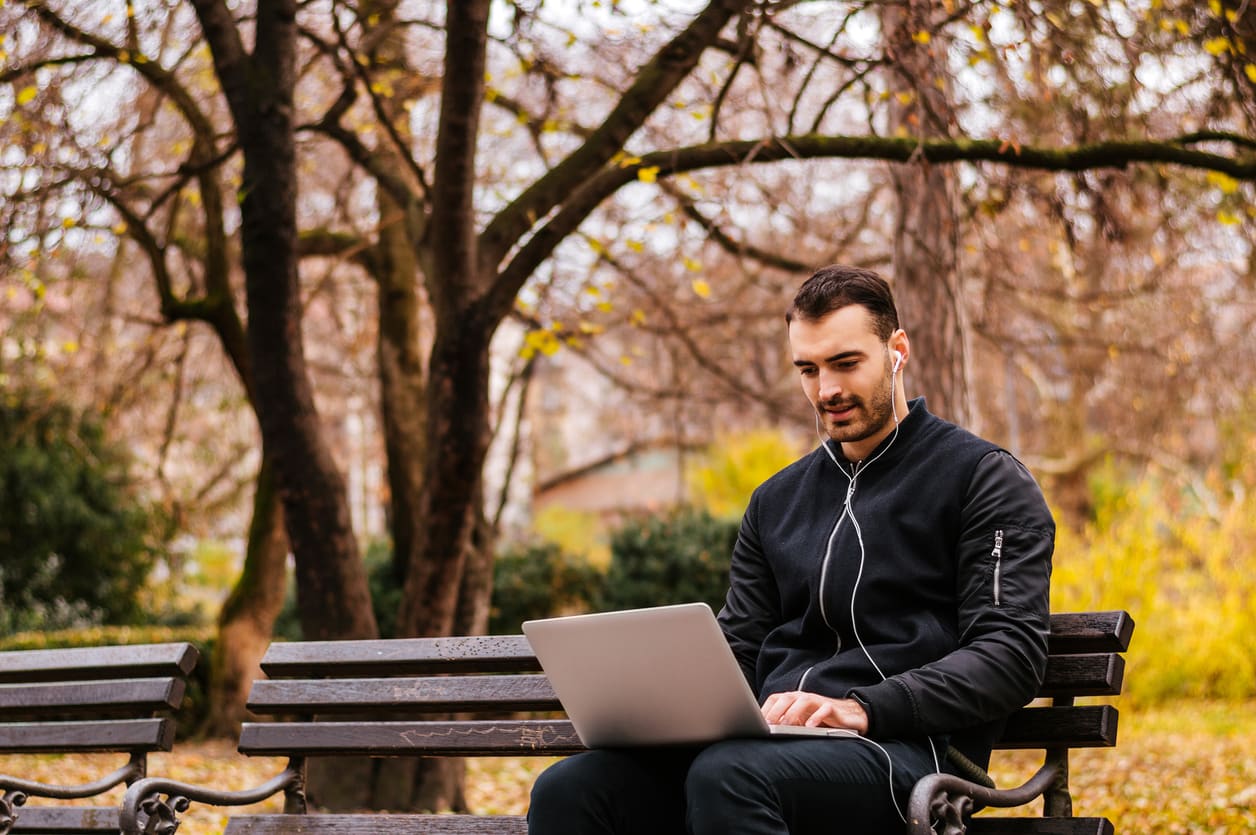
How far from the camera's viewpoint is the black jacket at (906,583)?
2.76 metres

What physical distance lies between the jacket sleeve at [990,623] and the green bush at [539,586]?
9.55 metres

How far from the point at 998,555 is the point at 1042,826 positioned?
0.58 metres

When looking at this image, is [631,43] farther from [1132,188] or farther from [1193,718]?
[1193,718]

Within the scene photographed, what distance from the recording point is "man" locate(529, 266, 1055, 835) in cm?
267

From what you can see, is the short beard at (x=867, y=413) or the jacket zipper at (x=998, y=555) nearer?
the jacket zipper at (x=998, y=555)

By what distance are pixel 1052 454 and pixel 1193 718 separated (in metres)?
8.68

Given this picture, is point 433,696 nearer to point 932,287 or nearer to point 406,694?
point 406,694

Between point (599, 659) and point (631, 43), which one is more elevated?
point (631, 43)

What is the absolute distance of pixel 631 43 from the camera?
335 inches

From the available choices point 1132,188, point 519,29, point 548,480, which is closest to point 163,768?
point 519,29

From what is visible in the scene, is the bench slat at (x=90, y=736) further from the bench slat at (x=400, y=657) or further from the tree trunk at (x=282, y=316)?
the tree trunk at (x=282, y=316)

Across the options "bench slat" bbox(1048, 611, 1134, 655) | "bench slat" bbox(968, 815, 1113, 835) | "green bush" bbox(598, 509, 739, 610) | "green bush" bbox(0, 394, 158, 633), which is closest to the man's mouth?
"bench slat" bbox(1048, 611, 1134, 655)

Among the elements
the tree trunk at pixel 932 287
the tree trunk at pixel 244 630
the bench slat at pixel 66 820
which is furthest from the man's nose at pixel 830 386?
the tree trunk at pixel 244 630

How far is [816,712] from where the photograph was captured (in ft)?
9.10
